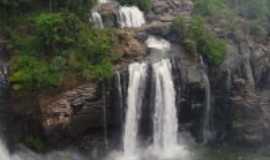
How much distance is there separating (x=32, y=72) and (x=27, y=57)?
0.99 meters

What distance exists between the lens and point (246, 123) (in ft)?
77.3

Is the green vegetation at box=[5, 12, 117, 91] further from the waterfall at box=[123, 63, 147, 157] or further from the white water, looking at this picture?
the white water

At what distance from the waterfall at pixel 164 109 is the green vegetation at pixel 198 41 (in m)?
1.90

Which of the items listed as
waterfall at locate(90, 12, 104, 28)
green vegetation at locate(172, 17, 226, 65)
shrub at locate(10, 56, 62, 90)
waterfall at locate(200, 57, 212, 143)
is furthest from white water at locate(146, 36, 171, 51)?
shrub at locate(10, 56, 62, 90)

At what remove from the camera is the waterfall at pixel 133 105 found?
21.9 meters

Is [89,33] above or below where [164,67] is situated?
above

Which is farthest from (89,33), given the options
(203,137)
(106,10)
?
(203,137)

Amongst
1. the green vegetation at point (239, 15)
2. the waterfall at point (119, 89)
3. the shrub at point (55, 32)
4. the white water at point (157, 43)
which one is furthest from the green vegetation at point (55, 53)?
the green vegetation at point (239, 15)

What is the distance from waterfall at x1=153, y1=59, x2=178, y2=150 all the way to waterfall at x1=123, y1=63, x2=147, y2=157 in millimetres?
810

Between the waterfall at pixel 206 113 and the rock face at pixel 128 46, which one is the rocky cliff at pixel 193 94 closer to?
the rock face at pixel 128 46

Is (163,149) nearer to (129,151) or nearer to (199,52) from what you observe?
(129,151)

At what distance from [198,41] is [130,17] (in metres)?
4.05

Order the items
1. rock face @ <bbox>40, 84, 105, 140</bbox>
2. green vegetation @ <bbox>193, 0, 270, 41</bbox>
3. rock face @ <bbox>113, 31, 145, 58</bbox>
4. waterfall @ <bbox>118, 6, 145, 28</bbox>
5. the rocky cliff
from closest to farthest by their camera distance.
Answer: rock face @ <bbox>40, 84, 105, 140</bbox>, the rocky cliff, rock face @ <bbox>113, 31, 145, 58</bbox>, waterfall @ <bbox>118, 6, 145, 28</bbox>, green vegetation @ <bbox>193, 0, 270, 41</bbox>

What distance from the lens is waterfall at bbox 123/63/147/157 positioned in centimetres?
2186
